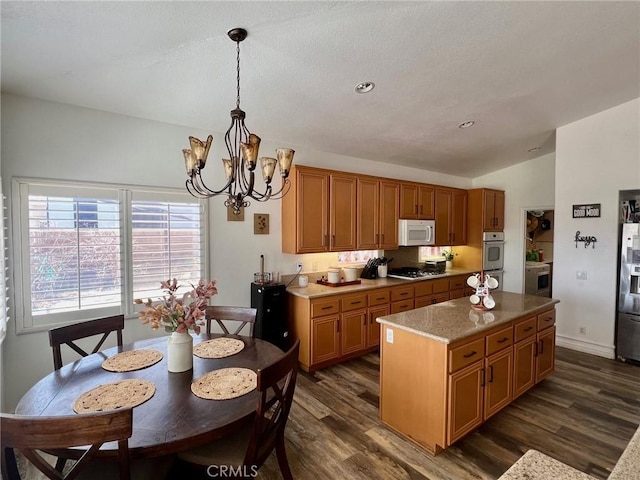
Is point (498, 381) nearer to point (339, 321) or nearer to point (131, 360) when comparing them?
point (339, 321)

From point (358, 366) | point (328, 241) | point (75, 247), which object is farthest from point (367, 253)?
point (75, 247)

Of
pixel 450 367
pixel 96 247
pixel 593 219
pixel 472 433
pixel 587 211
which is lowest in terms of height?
pixel 472 433

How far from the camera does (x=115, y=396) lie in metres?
1.51

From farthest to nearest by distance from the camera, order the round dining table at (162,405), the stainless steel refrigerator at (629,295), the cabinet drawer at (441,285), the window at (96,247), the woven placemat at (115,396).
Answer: the cabinet drawer at (441,285), the stainless steel refrigerator at (629,295), the window at (96,247), the woven placemat at (115,396), the round dining table at (162,405)

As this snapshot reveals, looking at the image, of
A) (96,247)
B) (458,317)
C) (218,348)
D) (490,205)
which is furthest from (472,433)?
(490,205)

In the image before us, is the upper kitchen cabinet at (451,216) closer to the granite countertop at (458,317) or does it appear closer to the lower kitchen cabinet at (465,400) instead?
the granite countertop at (458,317)

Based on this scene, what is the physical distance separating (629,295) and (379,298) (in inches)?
115

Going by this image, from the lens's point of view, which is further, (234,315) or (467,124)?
(467,124)

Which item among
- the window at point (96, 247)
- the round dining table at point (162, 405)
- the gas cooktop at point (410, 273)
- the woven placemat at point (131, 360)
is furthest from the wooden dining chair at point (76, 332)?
the gas cooktop at point (410, 273)

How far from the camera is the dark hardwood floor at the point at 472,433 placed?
2088mm

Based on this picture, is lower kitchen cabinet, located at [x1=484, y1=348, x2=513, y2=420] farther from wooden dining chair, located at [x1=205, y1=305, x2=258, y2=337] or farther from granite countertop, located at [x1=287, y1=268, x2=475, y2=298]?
wooden dining chair, located at [x1=205, y1=305, x2=258, y2=337]

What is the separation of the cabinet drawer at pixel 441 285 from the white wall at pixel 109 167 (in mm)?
2295

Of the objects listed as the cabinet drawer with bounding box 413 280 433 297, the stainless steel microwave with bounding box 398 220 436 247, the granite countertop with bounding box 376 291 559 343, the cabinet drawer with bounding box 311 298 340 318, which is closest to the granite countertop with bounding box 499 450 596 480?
the granite countertop with bounding box 376 291 559 343

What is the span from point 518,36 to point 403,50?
862mm
